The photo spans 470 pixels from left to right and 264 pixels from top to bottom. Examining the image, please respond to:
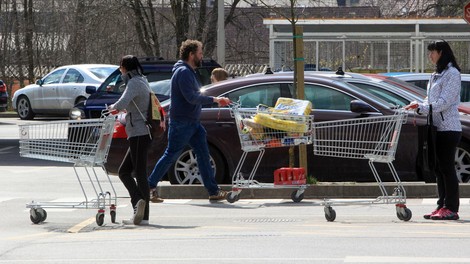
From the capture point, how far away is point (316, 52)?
29453 mm

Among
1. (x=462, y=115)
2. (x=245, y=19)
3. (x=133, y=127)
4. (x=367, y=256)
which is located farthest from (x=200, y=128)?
(x=245, y=19)

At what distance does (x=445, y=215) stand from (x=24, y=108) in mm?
25250

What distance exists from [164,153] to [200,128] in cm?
53

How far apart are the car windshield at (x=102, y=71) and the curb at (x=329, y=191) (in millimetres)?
17878

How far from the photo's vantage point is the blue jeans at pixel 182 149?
13180mm

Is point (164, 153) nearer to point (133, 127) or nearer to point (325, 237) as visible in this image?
point (133, 127)

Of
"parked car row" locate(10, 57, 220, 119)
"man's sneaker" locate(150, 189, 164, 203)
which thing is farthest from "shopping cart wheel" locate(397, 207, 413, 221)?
"parked car row" locate(10, 57, 220, 119)

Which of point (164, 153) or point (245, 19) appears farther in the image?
point (245, 19)

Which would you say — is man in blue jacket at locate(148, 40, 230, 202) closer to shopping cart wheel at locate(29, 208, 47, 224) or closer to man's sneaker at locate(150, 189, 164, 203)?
man's sneaker at locate(150, 189, 164, 203)

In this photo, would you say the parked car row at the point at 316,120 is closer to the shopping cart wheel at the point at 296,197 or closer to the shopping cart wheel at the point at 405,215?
the shopping cart wheel at the point at 296,197

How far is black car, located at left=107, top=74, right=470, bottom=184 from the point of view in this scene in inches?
552

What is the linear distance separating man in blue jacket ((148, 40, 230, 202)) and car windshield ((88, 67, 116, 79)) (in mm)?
18480

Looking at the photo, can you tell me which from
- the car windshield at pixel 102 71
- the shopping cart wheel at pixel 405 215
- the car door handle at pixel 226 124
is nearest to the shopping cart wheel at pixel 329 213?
the shopping cart wheel at pixel 405 215

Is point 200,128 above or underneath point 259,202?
above
